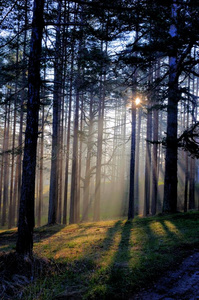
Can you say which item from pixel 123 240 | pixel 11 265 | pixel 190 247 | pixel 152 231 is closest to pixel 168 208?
pixel 152 231

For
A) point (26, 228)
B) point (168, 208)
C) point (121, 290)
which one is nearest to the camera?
point (121, 290)

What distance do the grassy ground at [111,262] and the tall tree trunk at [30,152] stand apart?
0.75 metres

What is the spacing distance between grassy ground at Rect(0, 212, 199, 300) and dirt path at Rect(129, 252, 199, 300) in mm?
204

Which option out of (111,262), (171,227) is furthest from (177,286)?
(171,227)

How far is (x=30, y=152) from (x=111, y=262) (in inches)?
133

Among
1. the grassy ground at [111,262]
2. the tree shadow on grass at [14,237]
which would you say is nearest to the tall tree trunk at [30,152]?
the grassy ground at [111,262]

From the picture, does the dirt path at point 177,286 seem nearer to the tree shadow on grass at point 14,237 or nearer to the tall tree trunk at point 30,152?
the tall tree trunk at point 30,152

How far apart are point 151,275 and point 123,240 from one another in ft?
9.69

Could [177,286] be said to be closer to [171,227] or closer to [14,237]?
[171,227]

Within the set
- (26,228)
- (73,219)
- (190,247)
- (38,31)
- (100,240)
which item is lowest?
(73,219)

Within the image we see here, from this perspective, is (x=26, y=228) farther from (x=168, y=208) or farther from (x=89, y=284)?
(x=168, y=208)

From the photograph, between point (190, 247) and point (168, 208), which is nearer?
point (190, 247)

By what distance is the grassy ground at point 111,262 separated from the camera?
405 cm

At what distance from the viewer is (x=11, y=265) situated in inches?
209
